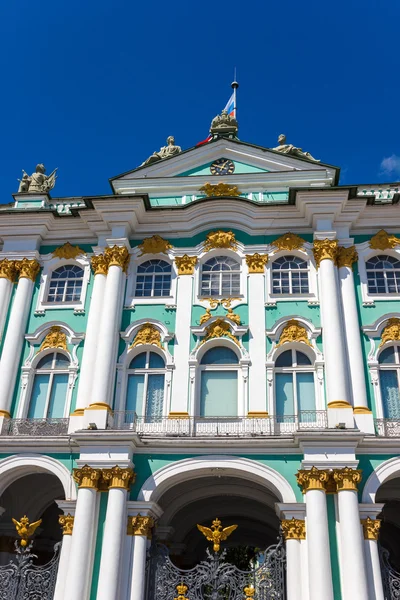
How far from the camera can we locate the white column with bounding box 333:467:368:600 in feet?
49.9

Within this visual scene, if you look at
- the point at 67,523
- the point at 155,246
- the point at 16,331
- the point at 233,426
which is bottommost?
the point at 67,523

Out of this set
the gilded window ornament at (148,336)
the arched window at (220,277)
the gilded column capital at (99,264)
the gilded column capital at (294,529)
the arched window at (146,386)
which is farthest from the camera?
the gilded column capital at (99,264)

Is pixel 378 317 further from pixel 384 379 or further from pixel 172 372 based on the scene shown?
pixel 172 372

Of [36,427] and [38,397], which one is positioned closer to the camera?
[36,427]

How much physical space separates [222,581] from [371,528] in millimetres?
3925

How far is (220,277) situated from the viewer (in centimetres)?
2117

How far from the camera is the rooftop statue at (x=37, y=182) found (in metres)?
23.8

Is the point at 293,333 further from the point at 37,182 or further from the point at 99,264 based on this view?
the point at 37,182

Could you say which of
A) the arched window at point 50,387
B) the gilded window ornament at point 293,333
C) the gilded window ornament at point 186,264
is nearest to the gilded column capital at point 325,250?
the gilded window ornament at point 293,333

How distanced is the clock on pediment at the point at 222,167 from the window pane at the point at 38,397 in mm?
9140

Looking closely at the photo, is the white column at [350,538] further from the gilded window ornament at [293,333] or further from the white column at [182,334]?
the white column at [182,334]

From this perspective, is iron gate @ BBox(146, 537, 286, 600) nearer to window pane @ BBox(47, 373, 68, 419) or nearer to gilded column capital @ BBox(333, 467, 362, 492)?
gilded column capital @ BBox(333, 467, 362, 492)

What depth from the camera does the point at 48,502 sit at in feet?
68.1

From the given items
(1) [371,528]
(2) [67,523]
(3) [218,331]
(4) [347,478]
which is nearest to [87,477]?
(2) [67,523]
